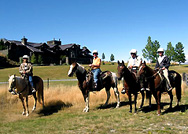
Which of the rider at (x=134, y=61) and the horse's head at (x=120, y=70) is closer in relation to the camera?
the horse's head at (x=120, y=70)

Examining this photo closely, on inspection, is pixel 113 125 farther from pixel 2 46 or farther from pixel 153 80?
pixel 2 46

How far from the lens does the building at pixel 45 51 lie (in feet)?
197

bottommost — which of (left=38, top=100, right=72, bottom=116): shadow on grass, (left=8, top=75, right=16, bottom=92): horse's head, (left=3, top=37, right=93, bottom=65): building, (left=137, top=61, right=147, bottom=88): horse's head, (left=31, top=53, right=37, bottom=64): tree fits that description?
(left=38, top=100, right=72, bottom=116): shadow on grass

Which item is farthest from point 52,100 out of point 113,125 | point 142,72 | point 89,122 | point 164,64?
point 164,64

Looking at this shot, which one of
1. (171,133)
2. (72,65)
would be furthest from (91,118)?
(171,133)

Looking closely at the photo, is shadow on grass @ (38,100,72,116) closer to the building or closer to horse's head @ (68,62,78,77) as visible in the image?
horse's head @ (68,62,78,77)

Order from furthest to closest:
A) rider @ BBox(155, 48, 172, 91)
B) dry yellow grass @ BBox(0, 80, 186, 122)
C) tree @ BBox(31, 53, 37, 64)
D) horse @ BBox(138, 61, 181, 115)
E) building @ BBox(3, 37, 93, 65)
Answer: building @ BBox(3, 37, 93, 65)
tree @ BBox(31, 53, 37, 64)
dry yellow grass @ BBox(0, 80, 186, 122)
rider @ BBox(155, 48, 172, 91)
horse @ BBox(138, 61, 181, 115)

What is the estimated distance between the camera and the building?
59969 millimetres

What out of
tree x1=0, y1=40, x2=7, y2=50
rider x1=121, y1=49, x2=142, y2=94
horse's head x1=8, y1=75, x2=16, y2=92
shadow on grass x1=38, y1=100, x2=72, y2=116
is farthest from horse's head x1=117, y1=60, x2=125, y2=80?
tree x1=0, y1=40, x2=7, y2=50

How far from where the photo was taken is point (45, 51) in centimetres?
6662

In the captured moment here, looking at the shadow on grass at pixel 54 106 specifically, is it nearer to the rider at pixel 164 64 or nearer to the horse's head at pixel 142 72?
the horse's head at pixel 142 72

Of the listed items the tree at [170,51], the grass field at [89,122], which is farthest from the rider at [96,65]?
the tree at [170,51]

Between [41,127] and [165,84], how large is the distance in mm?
5635

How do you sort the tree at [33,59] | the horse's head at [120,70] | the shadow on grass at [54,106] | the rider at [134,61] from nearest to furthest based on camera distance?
the horse's head at [120,70], the rider at [134,61], the shadow on grass at [54,106], the tree at [33,59]
